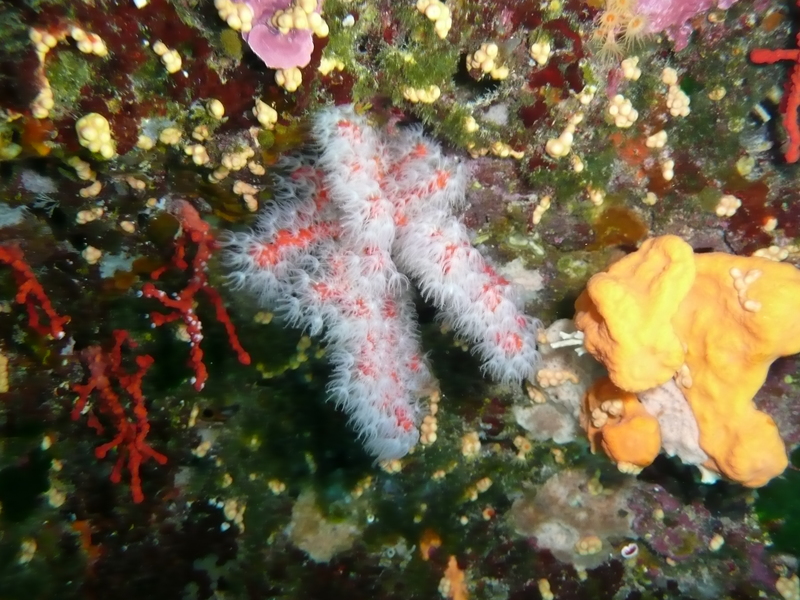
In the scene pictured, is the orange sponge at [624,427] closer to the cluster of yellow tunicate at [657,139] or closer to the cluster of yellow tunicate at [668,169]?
the cluster of yellow tunicate at [668,169]

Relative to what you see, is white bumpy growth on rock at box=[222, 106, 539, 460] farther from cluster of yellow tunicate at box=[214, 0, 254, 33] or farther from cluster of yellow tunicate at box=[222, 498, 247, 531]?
cluster of yellow tunicate at box=[222, 498, 247, 531]

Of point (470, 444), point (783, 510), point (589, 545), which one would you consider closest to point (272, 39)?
point (470, 444)

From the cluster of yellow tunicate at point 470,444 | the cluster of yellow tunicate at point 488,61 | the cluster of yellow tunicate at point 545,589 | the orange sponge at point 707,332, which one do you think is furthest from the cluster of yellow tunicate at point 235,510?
the cluster of yellow tunicate at point 488,61

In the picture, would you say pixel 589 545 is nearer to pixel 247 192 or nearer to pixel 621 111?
pixel 621 111

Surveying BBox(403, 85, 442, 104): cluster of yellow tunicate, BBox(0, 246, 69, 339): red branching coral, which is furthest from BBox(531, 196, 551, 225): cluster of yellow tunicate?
BBox(0, 246, 69, 339): red branching coral

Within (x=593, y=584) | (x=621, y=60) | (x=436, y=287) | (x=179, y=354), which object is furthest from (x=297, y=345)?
(x=593, y=584)

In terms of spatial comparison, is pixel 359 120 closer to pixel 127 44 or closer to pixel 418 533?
pixel 127 44
